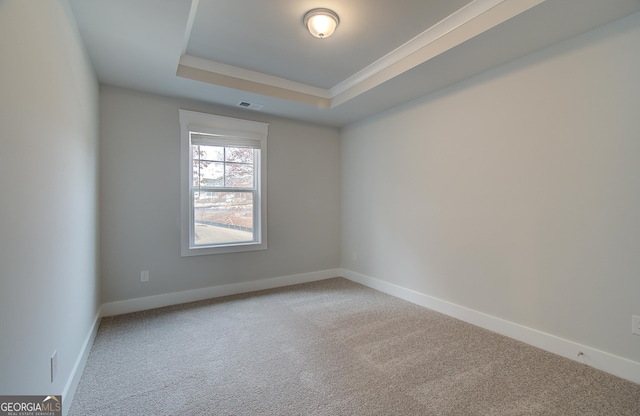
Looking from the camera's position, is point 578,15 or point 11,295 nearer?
point 11,295

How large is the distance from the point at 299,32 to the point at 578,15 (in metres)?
2.00

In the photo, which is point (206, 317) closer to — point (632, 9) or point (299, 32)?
point (299, 32)

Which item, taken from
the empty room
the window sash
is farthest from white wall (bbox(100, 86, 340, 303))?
the window sash

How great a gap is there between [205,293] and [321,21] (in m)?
3.20

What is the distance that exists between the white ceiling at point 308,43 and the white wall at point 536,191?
26 centimetres

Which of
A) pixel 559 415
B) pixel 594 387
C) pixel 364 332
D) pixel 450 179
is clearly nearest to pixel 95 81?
pixel 364 332

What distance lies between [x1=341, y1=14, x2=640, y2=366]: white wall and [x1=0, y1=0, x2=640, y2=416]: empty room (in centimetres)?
2

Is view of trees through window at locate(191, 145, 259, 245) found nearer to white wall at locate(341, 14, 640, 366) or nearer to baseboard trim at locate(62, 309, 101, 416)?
baseboard trim at locate(62, 309, 101, 416)

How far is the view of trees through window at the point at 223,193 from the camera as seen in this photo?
3639 millimetres

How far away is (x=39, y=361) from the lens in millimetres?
1319

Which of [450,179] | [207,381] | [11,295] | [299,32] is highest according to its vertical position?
[299,32]

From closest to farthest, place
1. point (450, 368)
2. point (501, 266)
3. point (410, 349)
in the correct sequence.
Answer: point (450, 368), point (410, 349), point (501, 266)

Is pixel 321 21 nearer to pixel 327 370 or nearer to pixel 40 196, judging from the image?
pixel 40 196

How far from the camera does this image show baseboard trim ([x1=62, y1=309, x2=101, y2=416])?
1.65m
